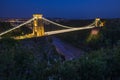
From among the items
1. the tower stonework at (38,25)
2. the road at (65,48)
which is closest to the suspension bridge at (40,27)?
the tower stonework at (38,25)

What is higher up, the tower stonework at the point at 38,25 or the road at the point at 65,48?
the tower stonework at the point at 38,25

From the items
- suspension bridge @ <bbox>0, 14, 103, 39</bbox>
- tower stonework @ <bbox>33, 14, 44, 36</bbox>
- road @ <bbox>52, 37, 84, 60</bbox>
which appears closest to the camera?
suspension bridge @ <bbox>0, 14, 103, 39</bbox>

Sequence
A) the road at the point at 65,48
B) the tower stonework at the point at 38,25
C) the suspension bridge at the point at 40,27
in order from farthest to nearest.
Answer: the road at the point at 65,48
the tower stonework at the point at 38,25
the suspension bridge at the point at 40,27

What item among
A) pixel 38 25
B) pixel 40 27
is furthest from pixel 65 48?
pixel 38 25

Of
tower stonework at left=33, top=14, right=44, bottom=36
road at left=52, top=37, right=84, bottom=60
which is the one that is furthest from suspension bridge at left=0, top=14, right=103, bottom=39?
road at left=52, top=37, right=84, bottom=60

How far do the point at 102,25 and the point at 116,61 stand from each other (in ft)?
22.1

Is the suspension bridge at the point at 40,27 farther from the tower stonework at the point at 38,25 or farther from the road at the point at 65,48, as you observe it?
the road at the point at 65,48

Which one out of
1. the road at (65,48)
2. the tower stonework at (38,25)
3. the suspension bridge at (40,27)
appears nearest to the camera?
the suspension bridge at (40,27)

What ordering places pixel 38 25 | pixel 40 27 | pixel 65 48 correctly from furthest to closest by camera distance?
1. pixel 38 25
2. pixel 65 48
3. pixel 40 27

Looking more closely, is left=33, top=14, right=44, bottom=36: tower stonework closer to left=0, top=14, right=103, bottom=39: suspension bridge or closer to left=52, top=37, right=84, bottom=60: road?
left=0, top=14, right=103, bottom=39: suspension bridge

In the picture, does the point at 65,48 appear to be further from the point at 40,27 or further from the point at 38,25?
the point at 38,25

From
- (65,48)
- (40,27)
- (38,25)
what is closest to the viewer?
(40,27)

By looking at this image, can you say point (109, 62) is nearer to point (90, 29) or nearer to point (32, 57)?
point (32, 57)

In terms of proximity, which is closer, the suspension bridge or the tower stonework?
the suspension bridge
